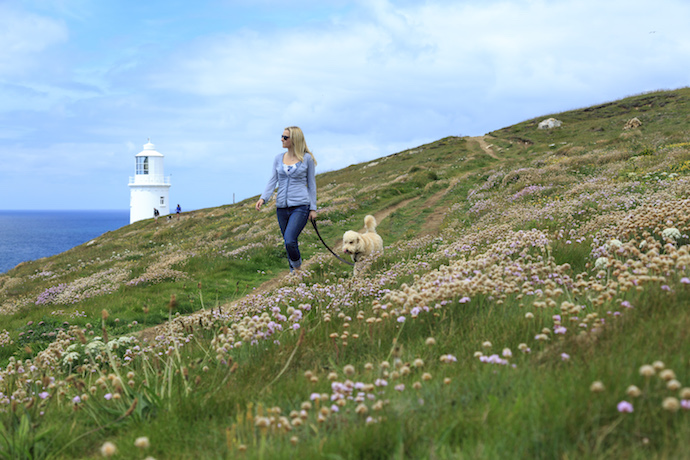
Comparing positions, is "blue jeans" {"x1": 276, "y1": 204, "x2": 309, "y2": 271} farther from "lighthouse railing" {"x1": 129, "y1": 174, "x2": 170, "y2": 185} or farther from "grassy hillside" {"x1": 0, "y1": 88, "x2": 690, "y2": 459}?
"lighthouse railing" {"x1": 129, "y1": 174, "x2": 170, "y2": 185}

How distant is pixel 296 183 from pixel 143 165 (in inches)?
3115

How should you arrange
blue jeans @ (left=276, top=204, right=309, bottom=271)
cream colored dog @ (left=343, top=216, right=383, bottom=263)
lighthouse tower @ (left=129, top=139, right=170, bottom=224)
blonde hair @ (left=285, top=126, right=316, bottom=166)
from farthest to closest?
lighthouse tower @ (left=129, top=139, right=170, bottom=224) → cream colored dog @ (left=343, top=216, right=383, bottom=263) → blue jeans @ (left=276, top=204, right=309, bottom=271) → blonde hair @ (left=285, top=126, right=316, bottom=166)

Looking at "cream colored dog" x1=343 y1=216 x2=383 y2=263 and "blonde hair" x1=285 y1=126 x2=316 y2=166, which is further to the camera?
"cream colored dog" x1=343 y1=216 x2=383 y2=263

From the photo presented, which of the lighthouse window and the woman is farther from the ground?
the lighthouse window

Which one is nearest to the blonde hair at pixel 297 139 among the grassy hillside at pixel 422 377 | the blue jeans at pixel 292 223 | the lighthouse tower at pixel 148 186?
the blue jeans at pixel 292 223

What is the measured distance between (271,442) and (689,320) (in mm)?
2904

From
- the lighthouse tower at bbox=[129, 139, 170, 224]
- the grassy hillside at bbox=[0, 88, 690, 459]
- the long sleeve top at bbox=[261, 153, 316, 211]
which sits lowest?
the grassy hillside at bbox=[0, 88, 690, 459]

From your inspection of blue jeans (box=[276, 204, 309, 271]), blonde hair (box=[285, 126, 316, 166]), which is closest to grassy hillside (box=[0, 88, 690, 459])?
blue jeans (box=[276, 204, 309, 271])

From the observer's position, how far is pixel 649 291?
12.9 ft

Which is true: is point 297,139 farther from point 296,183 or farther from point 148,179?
point 148,179

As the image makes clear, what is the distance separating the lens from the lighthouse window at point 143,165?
80.7 m

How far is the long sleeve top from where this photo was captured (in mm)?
10062

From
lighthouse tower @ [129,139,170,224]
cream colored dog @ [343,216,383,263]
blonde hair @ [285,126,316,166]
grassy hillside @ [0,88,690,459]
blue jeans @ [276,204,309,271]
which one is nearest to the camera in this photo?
grassy hillside @ [0,88,690,459]

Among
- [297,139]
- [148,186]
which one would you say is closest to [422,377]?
[297,139]
